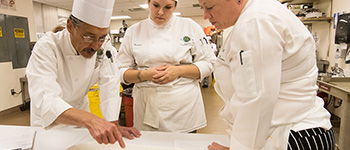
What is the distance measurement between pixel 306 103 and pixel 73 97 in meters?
1.30

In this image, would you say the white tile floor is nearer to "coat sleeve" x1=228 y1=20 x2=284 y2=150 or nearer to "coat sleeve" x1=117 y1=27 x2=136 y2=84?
"coat sleeve" x1=117 y1=27 x2=136 y2=84

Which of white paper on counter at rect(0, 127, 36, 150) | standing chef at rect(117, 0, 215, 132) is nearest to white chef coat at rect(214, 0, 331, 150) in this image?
standing chef at rect(117, 0, 215, 132)

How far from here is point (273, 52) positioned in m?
0.63

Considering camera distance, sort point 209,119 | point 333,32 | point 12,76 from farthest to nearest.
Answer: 1. point 12,76
2. point 209,119
3. point 333,32

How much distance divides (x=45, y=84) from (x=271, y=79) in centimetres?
108

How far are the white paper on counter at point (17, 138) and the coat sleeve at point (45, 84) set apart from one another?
0.11 meters

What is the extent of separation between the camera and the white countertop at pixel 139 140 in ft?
3.59

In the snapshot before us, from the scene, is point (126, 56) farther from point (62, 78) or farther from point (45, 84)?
point (45, 84)

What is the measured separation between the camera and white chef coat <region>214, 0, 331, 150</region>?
2.07 feet

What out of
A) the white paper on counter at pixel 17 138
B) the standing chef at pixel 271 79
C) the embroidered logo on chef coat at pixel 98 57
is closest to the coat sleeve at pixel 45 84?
the white paper on counter at pixel 17 138

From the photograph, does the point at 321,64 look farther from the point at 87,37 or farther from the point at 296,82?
the point at 87,37

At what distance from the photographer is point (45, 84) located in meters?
1.13

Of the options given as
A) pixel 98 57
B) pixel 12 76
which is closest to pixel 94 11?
pixel 98 57

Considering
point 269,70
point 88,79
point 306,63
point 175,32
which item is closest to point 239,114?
point 269,70
